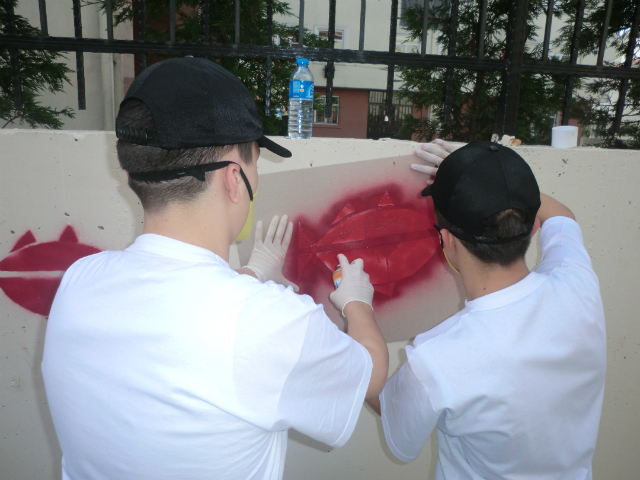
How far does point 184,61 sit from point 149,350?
2.28 feet

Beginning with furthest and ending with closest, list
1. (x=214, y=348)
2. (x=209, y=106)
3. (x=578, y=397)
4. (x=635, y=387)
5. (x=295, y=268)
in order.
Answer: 1. (x=635, y=387)
2. (x=295, y=268)
3. (x=578, y=397)
4. (x=209, y=106)
5. (x=214, y=348)

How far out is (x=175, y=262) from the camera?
3.32 feet

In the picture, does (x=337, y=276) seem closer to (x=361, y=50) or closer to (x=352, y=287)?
(x=352, y=287)

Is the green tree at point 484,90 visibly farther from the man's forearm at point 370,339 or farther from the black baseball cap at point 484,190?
the man's forearm at point 370,339

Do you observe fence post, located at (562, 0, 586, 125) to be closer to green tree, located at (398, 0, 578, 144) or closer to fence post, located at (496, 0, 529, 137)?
fence post, located at (496, 0, 529, 137)

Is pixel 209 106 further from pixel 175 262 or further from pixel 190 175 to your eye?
pixel 175 262

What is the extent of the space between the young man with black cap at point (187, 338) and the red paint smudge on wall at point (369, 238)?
0.75 metres

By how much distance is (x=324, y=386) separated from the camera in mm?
1009

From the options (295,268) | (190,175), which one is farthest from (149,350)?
(295,268)

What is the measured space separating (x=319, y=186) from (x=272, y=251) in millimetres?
342

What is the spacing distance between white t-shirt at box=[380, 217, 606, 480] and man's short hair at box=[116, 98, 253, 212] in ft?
2.41

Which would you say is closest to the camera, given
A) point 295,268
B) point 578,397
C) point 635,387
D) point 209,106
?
point 209,106

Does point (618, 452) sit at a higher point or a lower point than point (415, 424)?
lower

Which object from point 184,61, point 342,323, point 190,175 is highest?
point 184,61
